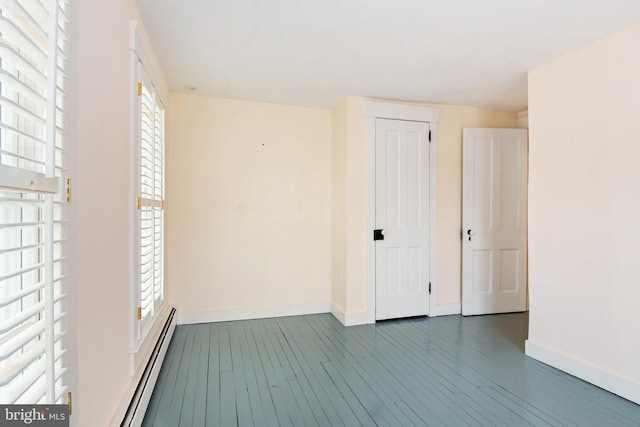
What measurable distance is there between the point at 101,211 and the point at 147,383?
130 centimetres

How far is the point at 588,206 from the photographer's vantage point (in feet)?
8.16

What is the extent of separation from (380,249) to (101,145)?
9.80 feet

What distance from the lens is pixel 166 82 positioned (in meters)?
3.28

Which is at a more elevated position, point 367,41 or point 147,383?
point 367,41

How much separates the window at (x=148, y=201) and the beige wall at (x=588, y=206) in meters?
3.16

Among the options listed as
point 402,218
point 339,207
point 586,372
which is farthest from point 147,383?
point 586,372

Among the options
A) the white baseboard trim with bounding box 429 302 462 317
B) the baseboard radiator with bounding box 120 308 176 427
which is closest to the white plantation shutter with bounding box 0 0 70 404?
the baseboard radiator with bounding box 120 308 176 427

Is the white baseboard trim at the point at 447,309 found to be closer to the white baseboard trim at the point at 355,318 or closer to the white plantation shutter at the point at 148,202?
the white baseboard trim at the point at 355,318

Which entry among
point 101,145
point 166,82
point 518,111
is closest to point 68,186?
point 101,145

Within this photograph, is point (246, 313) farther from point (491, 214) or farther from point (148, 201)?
point (491, 214)

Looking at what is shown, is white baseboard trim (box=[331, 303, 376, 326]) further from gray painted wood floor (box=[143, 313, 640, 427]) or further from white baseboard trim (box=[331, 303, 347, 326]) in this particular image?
gray painted wood floor (box=[143, 313, 640, 427])

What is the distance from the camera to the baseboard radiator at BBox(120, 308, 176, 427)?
175 cm

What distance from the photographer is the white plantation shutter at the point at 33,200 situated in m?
0.75

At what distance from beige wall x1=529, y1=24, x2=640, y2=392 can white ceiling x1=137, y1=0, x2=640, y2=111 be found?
0.88ft
